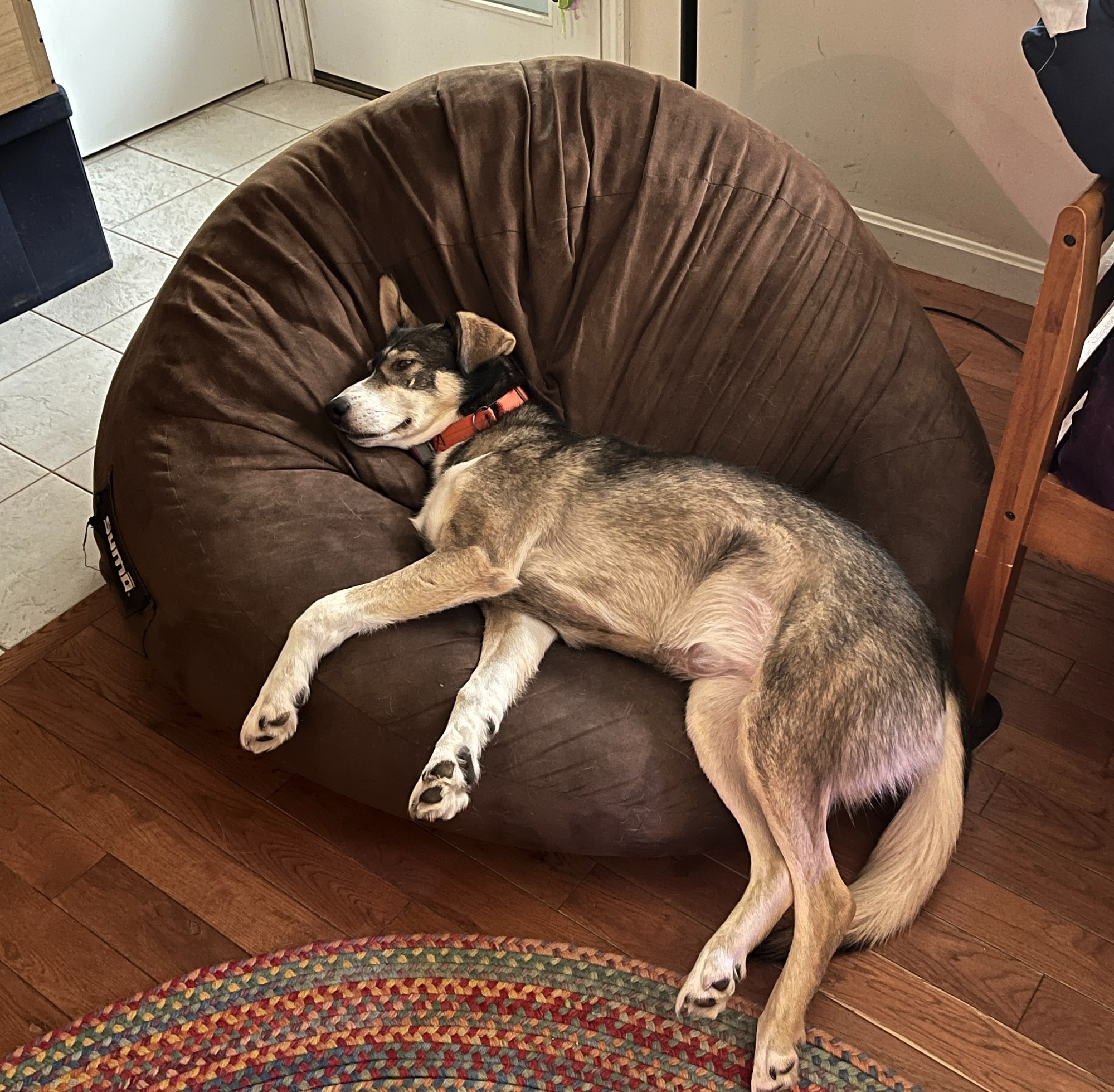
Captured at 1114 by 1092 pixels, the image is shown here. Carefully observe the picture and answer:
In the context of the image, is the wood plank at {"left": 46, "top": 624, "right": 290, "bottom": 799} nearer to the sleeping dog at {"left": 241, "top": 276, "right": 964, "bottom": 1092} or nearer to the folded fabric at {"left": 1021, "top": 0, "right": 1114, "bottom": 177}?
the sleeping dog at {"left": 241, "top": 276, "right": 964, "bottom": 1092}

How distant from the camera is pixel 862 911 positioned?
1918mm

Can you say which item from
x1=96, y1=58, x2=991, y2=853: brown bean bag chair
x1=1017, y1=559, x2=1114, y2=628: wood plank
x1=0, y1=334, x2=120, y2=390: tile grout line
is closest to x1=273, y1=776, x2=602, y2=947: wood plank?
x1=96, y1=58, x2=991, y2=853: brown bean bag chair

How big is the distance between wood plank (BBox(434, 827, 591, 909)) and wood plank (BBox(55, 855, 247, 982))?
44 cm

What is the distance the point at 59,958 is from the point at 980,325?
2.94 meters

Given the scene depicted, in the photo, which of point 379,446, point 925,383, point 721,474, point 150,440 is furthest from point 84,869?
point 925,383

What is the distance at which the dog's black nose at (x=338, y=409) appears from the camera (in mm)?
2348

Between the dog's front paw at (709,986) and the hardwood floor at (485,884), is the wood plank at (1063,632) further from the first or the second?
the dog's front paw at (709,986)

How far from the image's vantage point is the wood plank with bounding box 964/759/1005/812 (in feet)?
7.29

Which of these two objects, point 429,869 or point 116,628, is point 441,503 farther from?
point 116,628

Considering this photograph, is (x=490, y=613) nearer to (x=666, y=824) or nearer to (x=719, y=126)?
(x=666, y=824)

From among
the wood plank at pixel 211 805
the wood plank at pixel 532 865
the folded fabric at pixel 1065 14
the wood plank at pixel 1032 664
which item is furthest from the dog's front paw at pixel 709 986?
the folded fabric at pixel 1065 14

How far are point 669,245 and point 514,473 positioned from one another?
651 millimetres

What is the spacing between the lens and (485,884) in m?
2.11

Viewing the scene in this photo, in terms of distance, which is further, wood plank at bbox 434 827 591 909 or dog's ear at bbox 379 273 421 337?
dog's ear at bbox 379 273 421 337
